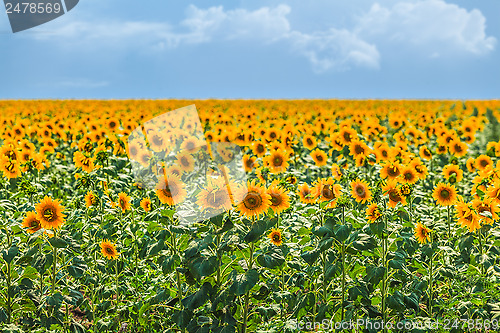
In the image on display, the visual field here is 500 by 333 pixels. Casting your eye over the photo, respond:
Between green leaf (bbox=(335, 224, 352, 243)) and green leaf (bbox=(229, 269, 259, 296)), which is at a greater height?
green leaf (bbox=(335, 224, 352, 243))

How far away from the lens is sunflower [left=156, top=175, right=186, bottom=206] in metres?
4.08

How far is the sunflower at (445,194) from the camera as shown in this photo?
489cm

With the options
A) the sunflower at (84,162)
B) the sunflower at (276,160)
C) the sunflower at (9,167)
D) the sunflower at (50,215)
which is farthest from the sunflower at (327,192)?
the sunflower at (9,167)

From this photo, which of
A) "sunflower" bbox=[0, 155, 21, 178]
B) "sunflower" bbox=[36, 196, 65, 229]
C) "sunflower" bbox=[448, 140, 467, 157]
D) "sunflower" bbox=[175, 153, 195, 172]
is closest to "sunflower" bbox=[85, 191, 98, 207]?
"sunflower" bbox=[36, 196, 65, 229]

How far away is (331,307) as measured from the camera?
13.8 ft

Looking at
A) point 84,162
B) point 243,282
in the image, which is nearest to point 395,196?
point 243,282

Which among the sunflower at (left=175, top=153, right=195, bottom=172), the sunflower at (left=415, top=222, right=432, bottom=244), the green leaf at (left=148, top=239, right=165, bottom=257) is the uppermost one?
the sunflower at (left=175, top=153, right=195, bottom=172)

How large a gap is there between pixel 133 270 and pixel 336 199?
275cm

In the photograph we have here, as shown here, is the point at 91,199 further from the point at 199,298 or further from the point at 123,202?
the point at 199,298

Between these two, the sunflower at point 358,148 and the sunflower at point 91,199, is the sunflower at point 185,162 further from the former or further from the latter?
the sunflower at point 358,148

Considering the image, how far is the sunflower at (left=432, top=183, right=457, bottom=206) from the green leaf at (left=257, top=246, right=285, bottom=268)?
212cm

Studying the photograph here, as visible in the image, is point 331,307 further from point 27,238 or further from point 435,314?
point 27,238

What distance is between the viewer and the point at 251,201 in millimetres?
3600

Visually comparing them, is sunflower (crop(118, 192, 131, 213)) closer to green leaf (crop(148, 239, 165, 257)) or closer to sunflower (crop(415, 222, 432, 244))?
green leaf (crop(148, 239, 165, 257))
